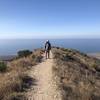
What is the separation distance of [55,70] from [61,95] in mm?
6916

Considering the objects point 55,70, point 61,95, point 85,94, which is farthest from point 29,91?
point 55,70

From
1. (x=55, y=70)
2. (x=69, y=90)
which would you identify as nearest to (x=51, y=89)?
(x=69, y=90)

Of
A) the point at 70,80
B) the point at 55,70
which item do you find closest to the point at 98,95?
the point at 70,80

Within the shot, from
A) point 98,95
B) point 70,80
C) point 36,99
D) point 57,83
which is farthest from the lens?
point 70,80

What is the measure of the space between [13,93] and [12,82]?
63.6 inches

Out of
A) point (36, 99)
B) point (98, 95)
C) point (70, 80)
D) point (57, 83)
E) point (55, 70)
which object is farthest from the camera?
point (55, 70)

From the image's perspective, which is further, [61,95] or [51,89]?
[51,89]

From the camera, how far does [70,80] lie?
15.8 meters

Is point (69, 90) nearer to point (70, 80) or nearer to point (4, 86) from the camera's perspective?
point (70, 80)

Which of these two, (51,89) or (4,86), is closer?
(4,86)

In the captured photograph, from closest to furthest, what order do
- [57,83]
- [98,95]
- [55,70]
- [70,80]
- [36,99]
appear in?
[36,99]
[98,95]
[57,83]
[70,80]
[55,70]

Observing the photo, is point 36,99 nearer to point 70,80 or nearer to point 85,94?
point 85,94

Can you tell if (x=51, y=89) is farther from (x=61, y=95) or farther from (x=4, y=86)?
(x=4, y=86)

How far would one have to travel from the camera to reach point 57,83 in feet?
48.3
